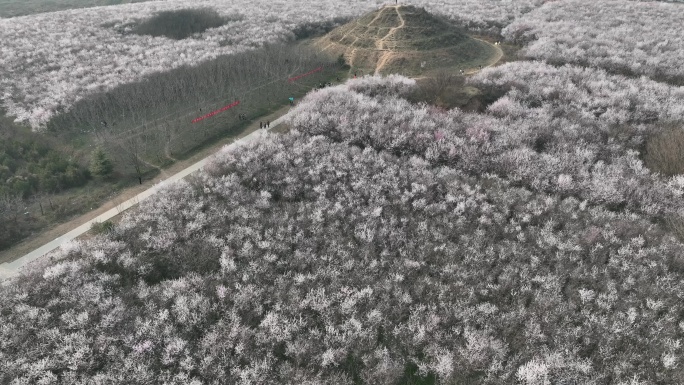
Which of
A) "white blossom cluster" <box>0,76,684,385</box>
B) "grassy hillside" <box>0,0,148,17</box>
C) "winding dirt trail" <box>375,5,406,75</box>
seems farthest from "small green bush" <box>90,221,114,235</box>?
"grassy hillside" <box>0,0,148,17</box>

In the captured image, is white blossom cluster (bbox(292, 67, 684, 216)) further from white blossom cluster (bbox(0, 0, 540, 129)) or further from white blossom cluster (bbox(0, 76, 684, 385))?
white blossom cluster (bbox(0, 0, 540, 129))

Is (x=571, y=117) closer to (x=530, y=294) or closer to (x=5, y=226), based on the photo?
(x=530, y=294)

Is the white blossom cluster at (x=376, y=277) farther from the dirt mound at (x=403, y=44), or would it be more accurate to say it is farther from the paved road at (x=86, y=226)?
the dirt mound at (x=403, y=44)

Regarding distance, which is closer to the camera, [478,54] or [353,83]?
[353,83]

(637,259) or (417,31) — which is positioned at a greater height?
(417,31)

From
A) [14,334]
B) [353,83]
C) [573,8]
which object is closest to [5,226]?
[14,334]

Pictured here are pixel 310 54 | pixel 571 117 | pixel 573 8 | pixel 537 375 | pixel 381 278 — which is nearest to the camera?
pixel 537 375
